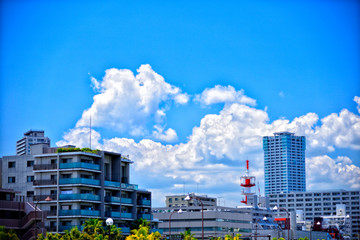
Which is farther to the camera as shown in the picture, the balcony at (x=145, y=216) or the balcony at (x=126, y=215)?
the balcony at (x=145, y=216)

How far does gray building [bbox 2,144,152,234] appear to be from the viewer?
119438 mm

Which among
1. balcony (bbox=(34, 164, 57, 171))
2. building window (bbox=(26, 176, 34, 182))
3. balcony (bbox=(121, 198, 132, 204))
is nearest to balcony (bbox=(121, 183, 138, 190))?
balcony (bbox=(121, 198, 132, 204))

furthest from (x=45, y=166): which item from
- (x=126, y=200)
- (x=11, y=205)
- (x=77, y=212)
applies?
(x=126, y=200)

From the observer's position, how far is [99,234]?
10906cm

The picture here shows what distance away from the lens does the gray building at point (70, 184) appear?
119 m

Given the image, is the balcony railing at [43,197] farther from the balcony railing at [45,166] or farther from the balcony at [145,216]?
the balcony at [145,216]

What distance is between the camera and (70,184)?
119438 millimetres

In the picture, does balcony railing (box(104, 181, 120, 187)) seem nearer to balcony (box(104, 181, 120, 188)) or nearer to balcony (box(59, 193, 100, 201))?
balcony (box(104, 181, 120, 188))

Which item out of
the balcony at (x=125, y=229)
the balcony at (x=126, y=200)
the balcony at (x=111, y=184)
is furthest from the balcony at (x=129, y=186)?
the balcony at (x=125, y=229)

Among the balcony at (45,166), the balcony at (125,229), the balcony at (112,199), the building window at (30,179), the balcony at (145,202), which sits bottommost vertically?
the balcony at (125,229)

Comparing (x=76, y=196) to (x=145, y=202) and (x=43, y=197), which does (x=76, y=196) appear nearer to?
(x=43, y=197)

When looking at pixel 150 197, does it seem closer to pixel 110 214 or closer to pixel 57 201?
pixel 110 214

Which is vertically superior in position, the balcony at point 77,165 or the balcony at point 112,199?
the balcony at point 77,165

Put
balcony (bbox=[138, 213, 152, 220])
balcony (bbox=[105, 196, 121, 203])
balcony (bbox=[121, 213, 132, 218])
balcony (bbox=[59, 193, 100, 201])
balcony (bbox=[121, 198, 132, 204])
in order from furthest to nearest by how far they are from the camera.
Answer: balcony (bbox=[138, 213, 152, 220]) < balcony (bbox=[121, 198, 132, 204]) < balcony (bbox=[121, 213, 132, 218]) < balcony (bbox=[105, 196, 121, 203]) < balcony (bbox=[59, 193, 100, 201])
